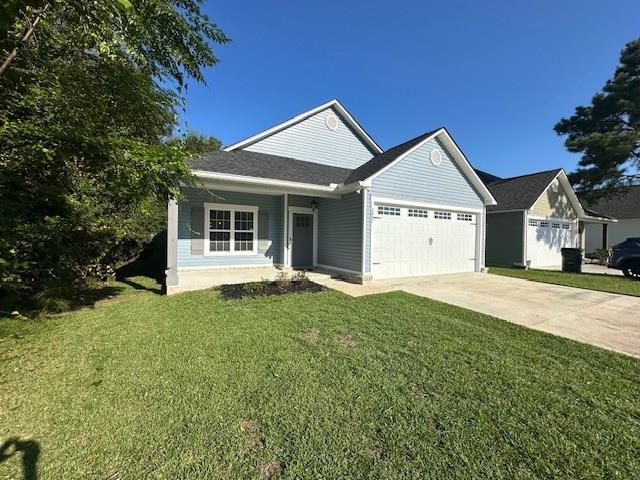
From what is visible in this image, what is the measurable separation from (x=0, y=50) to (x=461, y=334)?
753cm

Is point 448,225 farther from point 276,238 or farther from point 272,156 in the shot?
point 272,156

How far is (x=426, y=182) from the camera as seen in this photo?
9930mm

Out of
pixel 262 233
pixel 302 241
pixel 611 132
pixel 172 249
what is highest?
pixel 611 132

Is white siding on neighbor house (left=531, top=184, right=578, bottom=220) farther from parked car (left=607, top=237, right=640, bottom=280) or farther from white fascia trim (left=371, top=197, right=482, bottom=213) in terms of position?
white fascia trim (left=371, top=197, right=482, bottom=213)

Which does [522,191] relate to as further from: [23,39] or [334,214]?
[23,39]

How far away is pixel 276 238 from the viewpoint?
1109 centimetres

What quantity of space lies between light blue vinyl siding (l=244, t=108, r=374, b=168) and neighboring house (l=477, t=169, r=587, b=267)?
785 centimetres

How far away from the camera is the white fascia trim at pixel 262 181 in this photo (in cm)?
784

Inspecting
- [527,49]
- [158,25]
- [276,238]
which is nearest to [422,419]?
[158,25]

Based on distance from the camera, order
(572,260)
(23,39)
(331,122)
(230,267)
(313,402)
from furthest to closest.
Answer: (331,122)
(572,260)
(230,267)
(23,39)
(313,402)

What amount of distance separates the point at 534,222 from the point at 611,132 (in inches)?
345

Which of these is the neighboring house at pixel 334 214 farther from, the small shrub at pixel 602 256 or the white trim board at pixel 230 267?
the small shrub at pixel 602 256

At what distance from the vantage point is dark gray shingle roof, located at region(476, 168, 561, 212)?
1420 cm

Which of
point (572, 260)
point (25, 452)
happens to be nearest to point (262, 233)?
point (25, 452)
